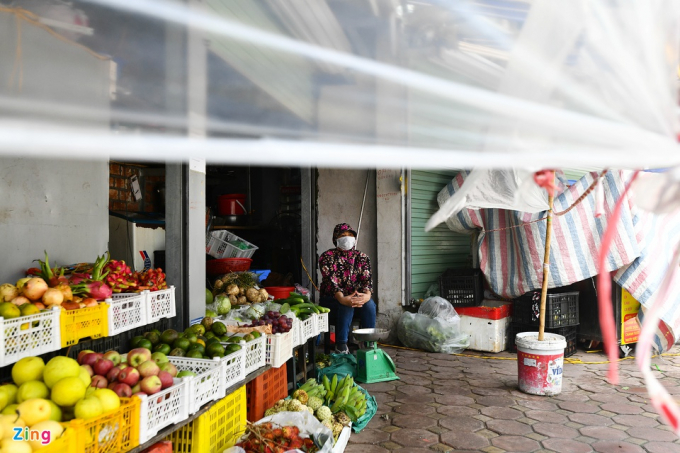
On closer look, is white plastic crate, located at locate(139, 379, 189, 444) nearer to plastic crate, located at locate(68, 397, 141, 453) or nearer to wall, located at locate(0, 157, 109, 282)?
plastic crate, located at locate(68, 397, 141, 453)

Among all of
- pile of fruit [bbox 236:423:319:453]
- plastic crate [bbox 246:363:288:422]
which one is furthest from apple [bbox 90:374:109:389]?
plastic crate [bbox 246:363:288:422]

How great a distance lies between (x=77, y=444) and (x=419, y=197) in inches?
275

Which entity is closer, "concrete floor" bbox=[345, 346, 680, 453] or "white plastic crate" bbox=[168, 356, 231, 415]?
"white plastic crate" bbox=[168, 356, 231, 415]

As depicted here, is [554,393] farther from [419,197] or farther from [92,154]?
[92,154]

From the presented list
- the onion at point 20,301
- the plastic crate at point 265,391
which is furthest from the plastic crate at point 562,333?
the onion at point 20,301

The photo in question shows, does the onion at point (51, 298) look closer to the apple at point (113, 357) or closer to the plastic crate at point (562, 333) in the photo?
the apple at point (113, 357)

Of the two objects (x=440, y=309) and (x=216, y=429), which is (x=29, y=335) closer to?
(x=216, y=429)

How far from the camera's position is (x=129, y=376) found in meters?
2.63

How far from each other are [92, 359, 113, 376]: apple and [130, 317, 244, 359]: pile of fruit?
0.73 meters

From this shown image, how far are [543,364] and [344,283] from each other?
256 centimetres

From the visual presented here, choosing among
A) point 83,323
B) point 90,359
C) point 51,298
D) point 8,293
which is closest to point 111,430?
point 90,359

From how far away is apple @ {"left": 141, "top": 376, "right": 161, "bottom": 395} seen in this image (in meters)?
2.60

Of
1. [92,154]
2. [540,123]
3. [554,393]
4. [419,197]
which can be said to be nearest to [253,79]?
[92,154]

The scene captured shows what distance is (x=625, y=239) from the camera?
6.63m
